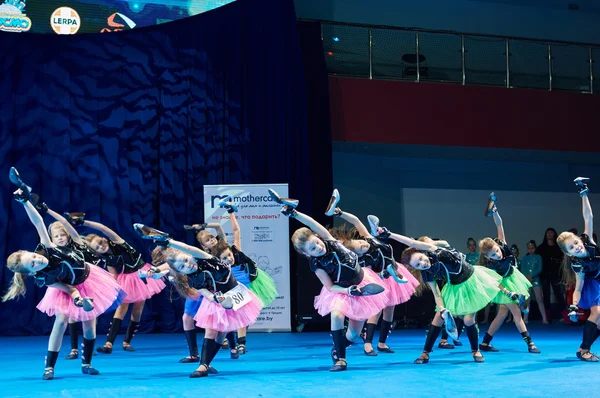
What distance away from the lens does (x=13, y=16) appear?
10.4 metres

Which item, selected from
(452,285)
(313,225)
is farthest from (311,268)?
(452,285)

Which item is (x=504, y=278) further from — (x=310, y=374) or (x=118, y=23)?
(x=118, y=23)

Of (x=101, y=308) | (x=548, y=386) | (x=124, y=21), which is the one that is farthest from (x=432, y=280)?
(x=124, y=21)

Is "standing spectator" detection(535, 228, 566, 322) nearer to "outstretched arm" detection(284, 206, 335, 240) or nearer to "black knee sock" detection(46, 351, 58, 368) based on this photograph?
"outstretched arm" detection(284, 206, 335, 240)

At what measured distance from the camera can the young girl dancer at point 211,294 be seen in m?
5.38

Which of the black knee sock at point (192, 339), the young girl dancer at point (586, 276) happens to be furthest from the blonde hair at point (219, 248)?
the young girl dancer at point (586, 276)

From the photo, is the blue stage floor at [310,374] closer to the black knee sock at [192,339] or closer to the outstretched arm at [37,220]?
the black knee sock at [192,339]

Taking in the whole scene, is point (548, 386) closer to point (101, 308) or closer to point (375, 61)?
point (101, 308)

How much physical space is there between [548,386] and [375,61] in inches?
287

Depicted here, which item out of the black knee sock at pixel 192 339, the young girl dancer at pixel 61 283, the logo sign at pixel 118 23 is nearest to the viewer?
the young girl dancer at pixel 61 283

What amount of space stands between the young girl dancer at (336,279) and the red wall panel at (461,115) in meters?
5.40

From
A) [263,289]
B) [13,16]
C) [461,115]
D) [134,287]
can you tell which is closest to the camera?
[263,289]

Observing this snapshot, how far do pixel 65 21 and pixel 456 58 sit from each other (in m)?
6.08

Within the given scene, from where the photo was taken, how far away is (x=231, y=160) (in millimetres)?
10688
